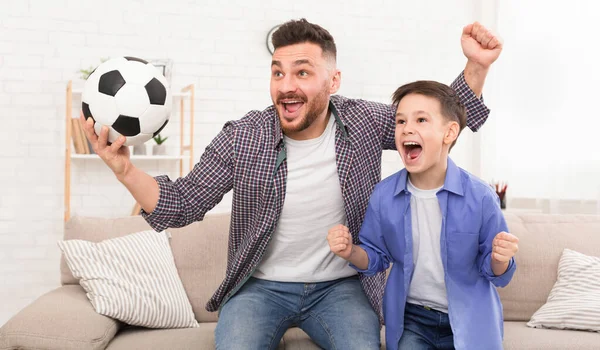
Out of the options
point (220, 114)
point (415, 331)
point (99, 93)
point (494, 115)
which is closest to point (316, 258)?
point (415, 331)

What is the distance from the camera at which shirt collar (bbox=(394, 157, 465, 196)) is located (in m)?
1.85

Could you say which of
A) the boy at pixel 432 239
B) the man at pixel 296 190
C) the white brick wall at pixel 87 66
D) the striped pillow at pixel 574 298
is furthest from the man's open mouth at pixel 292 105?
the white brick wall at pixel 87 66

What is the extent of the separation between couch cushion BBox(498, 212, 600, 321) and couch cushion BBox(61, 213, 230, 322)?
1.12 meters

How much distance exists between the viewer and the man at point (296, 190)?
6.48ft

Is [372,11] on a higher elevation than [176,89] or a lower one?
higher

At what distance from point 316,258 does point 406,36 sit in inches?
123

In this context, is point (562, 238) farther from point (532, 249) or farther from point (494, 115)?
point (494, 115)

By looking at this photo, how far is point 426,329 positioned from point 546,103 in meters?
2.69

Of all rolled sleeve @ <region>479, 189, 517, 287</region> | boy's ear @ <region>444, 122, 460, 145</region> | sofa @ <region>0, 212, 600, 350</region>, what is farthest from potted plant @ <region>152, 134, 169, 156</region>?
rolled sleeve @ <region>479, 189, 517, 287</region>

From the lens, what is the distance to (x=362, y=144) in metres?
2.07

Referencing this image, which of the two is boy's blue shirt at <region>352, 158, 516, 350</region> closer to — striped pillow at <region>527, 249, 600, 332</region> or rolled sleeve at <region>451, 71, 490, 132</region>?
rolled sleeve at <region>451, 71, 490, 132</region>

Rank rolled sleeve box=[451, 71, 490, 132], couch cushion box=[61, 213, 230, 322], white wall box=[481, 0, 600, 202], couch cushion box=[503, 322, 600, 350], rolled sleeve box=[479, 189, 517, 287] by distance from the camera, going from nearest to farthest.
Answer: rolled sleeve box=[479, 189, 517, 287], rolled sleeve box=[451, 71, 490, 132], couch cushion box=[503, 322, 600, 350], couch cushion box=[61, 213, 230, 322], white wall box=[481, 0, 600, 202]

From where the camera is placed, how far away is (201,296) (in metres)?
2.48

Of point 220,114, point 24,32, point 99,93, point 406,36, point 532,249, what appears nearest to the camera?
point 99,93
